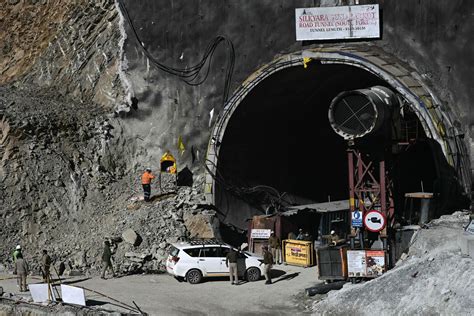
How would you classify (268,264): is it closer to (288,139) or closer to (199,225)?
(199,225)

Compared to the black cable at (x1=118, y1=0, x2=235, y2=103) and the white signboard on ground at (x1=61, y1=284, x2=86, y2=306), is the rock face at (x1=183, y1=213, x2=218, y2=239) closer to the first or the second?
the black cable at (x1=118, y1=0, x2=235, y2=103)

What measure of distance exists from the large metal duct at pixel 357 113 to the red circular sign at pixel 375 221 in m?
3.37

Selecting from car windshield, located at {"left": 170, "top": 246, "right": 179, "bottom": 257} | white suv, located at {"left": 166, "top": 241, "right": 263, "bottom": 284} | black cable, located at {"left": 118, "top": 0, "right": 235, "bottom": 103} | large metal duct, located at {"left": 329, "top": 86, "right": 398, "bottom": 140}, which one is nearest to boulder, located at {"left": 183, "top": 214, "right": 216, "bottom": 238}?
car windshield, located at {"left": 170, "top": 246, "right": 179, "bottom": 257}

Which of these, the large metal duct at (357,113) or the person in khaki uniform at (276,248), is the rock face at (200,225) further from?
the large metal duct at (357,113)

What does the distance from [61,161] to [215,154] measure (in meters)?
7.36

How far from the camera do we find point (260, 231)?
33.9 meters

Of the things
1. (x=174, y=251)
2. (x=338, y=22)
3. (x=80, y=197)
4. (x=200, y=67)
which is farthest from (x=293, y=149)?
(x=174, y=251)

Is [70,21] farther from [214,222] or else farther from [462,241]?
[462,241]

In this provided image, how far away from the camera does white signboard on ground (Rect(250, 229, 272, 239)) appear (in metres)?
33.8

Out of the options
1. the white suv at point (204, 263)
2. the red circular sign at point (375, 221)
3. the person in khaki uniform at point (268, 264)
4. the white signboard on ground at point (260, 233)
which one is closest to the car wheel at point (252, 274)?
the white suv at point (204, 263)

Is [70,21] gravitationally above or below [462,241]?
above

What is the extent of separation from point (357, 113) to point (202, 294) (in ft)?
29.1

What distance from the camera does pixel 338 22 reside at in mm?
33719

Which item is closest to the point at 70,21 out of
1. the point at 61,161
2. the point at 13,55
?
the point at 13,55
